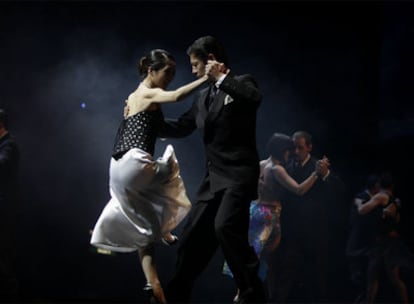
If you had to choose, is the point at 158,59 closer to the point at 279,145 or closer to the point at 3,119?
the point at 279,145

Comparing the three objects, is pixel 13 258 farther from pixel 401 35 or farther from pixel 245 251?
pixel 401 35

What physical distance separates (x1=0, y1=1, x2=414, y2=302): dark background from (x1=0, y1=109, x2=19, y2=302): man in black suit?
124 mm

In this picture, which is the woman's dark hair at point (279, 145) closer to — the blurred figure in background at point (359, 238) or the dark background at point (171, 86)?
the dark background at point (171, 86)

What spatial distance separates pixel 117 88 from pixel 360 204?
107 inches

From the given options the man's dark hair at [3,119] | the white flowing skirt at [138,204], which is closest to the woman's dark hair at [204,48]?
the white flowing skirt at [138,204]

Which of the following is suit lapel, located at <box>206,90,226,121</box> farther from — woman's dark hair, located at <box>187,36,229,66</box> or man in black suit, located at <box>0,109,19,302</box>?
man in black suit, located at <box>0,109,19,302</box>

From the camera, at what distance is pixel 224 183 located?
3.27 m

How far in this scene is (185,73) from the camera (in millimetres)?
5695

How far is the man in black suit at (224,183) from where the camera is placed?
10.3ft

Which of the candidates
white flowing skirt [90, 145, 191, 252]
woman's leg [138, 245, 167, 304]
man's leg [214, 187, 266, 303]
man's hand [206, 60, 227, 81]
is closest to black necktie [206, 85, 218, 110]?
man's hand [206, 60, 227, 81]

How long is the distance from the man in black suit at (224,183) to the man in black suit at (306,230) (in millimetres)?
2134

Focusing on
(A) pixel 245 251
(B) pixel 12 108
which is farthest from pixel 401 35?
(B) pixel 12 108

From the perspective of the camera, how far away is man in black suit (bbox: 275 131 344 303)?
17.5 feet

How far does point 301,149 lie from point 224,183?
2.37 metres
